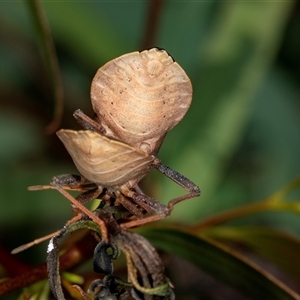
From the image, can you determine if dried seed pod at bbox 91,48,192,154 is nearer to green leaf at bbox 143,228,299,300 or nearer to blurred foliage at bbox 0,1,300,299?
green leaf at bbox 143,228,299,300

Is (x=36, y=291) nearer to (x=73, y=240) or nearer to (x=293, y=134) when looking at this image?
(x=73, y=240)

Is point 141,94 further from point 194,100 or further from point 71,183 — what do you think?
point 194,100

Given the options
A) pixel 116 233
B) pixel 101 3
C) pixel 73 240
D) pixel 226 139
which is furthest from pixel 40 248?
pixel 116 233

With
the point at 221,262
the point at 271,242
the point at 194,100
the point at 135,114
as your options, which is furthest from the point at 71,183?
the point at 194,100

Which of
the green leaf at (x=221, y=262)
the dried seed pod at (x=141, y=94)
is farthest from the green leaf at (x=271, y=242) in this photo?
the dried seed pod at (x=141, y=94)

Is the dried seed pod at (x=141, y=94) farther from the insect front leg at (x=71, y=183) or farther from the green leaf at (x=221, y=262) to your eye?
the green leaf at (x=221, y=262)

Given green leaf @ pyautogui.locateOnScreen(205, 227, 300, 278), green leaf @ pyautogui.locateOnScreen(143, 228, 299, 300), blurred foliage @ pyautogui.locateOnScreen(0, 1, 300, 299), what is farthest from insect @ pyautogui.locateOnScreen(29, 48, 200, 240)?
blurred foliage @ pyautogui.locateOnScreen(0, 1, 300, 299)
